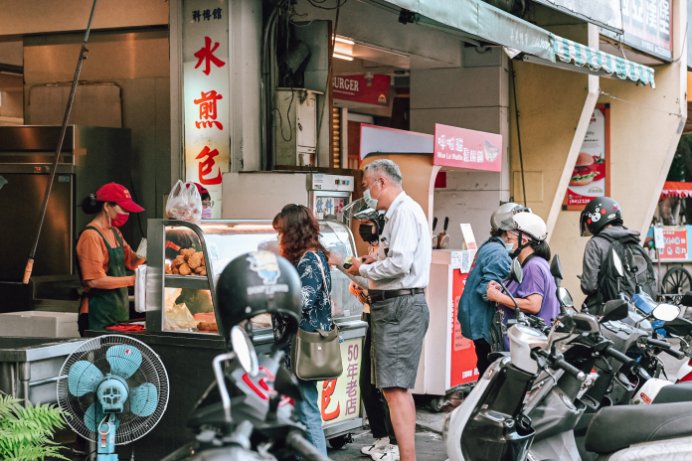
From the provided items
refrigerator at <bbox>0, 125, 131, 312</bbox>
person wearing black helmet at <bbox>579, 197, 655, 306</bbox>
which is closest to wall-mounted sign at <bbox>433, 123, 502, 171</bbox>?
person wearing black helmet at <bbox>579, 197, 655, 306</bbox>

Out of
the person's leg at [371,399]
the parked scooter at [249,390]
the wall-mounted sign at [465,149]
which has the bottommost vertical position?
the person's leg at [371,399]

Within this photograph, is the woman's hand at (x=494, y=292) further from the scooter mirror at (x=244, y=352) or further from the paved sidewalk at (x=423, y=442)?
the scooter mirror at (x=244, y=352)

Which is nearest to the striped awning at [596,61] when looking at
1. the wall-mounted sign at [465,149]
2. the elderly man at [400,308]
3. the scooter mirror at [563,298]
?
the wall-mounted sign at [465,149]

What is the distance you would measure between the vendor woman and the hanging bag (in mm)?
1941

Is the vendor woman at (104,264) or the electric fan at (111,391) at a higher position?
the vendor woman at (104,264)

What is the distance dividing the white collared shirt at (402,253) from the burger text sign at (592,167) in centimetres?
951

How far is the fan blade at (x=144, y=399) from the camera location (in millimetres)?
5770

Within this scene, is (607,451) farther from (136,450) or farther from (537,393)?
(136,450)

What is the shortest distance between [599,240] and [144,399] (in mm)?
4985

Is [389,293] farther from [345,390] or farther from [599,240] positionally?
[599,240]

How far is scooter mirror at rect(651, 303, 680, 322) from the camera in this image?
21.1 ft

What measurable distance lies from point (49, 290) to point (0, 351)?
433 centimetres

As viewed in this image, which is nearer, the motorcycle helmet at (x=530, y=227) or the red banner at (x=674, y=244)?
the motorcycle helmet at (x=530, y=227)

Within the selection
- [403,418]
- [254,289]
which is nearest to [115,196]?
[403,418]
